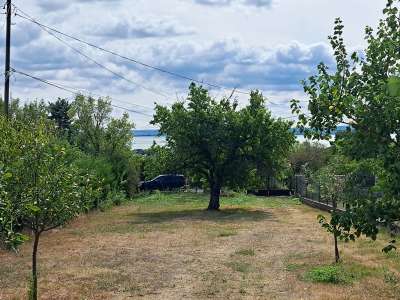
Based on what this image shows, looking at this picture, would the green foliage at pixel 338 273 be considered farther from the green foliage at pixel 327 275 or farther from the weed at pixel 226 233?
the weed at pixel 226 233

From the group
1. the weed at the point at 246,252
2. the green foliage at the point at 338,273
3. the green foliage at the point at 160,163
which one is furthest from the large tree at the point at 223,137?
the green foliage at the point at 338,273

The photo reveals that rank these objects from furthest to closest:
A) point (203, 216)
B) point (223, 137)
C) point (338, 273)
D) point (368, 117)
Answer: point (223, 137)
point (203, 216)
point (338, 273)
point (368, 117)

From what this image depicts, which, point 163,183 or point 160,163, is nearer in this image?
point 160,163

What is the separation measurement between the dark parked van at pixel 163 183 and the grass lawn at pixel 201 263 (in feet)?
84.9

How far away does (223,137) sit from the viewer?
32.2 meters

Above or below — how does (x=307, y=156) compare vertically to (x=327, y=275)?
above

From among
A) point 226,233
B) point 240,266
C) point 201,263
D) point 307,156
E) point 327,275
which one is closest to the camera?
point 327,275

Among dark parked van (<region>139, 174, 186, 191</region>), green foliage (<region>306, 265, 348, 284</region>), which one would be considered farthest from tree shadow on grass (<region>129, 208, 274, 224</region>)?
dark parked van (<region>139, 174, 186, 191</region>)

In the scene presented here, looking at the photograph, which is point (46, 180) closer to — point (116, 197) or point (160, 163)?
point (160, 163)

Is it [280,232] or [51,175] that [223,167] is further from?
[51,175]

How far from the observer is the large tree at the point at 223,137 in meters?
32.4

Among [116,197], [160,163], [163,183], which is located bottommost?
[116,197]

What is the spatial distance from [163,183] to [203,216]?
24.0m

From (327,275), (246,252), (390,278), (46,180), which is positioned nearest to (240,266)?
(246,252)
